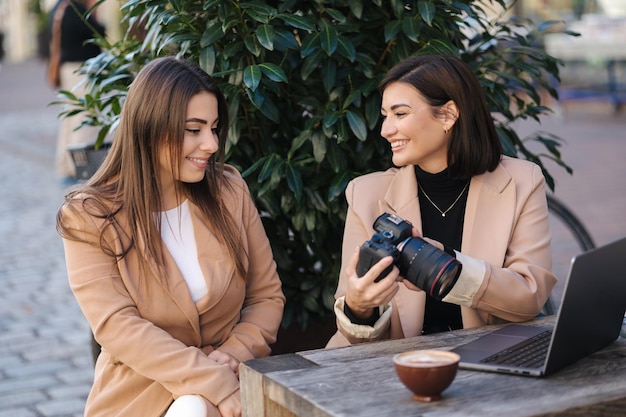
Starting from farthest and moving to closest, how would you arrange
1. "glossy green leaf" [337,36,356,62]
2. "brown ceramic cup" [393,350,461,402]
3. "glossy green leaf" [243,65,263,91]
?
"glossy green leaf" [337,36,356,62] < "glossy green leaf" [243,65,263,91] < "brown ceramic cup" [393,350,461,402]

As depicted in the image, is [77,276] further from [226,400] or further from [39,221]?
[39,221]

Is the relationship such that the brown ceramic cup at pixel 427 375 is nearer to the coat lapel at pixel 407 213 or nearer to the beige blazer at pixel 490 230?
the beige blazer at pixel 490 230

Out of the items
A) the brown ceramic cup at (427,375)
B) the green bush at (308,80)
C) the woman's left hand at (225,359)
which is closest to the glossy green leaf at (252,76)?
the green bush at (308,80)

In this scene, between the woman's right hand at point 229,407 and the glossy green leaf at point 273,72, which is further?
the glossy green leaf at point 273,72

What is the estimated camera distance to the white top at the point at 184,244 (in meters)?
2.96

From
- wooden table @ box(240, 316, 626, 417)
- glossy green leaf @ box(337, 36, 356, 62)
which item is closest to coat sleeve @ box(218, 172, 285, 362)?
glossy green leaf @ box(337, 36, 356, 62)

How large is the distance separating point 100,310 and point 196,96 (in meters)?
0.66

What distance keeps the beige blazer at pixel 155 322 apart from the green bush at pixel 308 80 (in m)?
0.51

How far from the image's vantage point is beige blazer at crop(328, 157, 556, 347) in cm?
285

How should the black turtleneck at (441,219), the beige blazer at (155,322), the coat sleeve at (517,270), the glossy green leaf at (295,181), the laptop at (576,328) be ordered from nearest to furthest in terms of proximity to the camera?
the laptop at (576,328), the coat sleeve at (517,270), the beige blazer at (155,322), the black turtleneck at (441,219), the glossy green leaf at (295,181)

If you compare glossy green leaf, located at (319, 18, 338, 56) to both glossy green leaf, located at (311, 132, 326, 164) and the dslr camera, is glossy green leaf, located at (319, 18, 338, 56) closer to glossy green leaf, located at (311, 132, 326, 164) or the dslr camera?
glossy green leaf, located at (311, 132, 326, 164)

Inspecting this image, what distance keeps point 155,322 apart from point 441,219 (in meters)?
0.90

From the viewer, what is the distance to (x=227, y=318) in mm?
3066

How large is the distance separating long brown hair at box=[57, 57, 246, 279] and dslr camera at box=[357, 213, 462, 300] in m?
0.71
